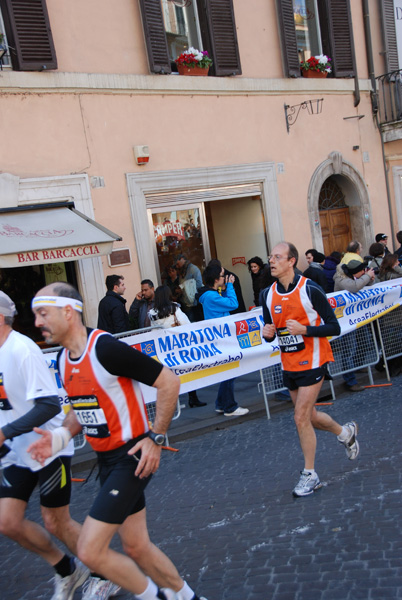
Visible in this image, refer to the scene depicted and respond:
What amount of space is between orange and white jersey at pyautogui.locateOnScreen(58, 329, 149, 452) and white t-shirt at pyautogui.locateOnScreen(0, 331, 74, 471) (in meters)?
0.41

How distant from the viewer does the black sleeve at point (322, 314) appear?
566cm

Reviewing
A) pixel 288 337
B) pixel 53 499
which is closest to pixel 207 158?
pixel 288 337

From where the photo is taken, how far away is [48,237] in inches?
387

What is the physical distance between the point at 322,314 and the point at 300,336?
Result: 255 mm

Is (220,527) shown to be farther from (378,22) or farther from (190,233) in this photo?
(378,22)

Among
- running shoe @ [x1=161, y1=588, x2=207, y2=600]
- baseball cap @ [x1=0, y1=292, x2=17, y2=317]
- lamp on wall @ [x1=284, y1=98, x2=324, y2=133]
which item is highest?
lamp on wall @ [x1=284, y1=98, x2=324, y2=133]

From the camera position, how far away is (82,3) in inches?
440

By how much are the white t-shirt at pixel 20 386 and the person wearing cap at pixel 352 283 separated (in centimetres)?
599

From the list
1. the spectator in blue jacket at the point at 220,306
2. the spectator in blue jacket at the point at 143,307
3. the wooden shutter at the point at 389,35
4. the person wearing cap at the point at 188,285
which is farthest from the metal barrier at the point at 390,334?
the wooden shutter at the point at 389,35

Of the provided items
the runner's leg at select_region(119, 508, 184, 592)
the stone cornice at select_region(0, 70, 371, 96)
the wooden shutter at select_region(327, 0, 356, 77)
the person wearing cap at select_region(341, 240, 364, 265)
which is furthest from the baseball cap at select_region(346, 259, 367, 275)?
the wooden shutter at select_region(327, 0, 356, 77)

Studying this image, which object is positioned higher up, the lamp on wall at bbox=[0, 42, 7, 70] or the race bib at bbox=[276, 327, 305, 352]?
the lamp on wall at bbox=[0, 42, 7, 70]

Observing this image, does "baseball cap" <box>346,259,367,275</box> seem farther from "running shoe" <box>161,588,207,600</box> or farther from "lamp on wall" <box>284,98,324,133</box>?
"running shoe" <box>161,588,207,600</box>

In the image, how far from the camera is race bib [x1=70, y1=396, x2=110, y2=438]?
141 inches

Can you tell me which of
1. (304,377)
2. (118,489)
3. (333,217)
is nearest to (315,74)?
(333,217)
